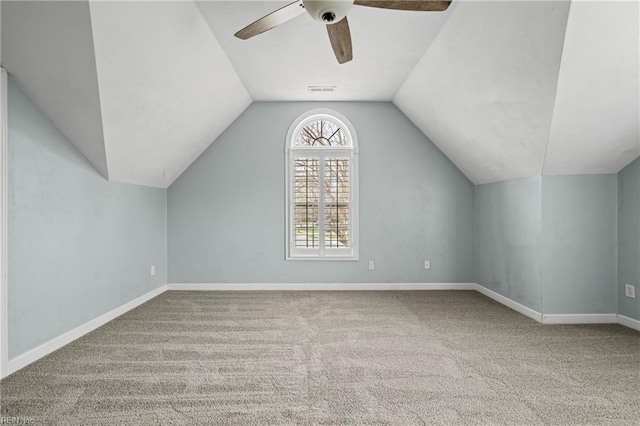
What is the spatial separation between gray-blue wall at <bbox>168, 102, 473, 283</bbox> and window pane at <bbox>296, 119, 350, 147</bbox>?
22 centimetres

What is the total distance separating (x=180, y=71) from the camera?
3.16 metres

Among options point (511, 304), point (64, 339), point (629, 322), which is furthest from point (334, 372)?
point (629, 322)

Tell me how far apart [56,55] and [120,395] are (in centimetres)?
222

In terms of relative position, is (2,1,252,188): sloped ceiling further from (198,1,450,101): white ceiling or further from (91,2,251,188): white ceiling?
(198,1,450,101): white ceiling

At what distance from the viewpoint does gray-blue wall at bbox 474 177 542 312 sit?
3.71m

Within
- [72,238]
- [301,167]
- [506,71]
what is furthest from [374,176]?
[72,238]

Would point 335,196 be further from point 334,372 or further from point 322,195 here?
point 334,372

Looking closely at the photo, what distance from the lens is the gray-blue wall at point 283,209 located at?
5.05 metres

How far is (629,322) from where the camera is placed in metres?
3.43

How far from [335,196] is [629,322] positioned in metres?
3.48

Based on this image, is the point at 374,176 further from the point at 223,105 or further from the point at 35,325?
the point at 35,325

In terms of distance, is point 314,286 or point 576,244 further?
point 314,286

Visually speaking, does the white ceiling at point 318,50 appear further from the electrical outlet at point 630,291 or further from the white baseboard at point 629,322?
the white baseboard at point 629,322

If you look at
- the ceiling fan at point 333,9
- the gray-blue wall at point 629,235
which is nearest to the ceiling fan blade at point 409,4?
the ceiling fan at point 333,9
